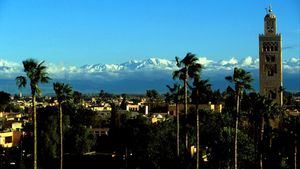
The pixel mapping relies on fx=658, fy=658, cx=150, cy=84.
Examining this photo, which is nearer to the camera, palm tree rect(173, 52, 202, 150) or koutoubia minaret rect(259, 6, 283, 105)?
palm tree rect(173, 52, 202, 150)

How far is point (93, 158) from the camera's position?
64875 millimetres

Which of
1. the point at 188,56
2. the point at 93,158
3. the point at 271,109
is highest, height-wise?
the point at 188,56

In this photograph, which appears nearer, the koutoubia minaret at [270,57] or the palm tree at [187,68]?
the palm tree at [187,68]

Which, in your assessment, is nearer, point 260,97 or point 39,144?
point 260,97

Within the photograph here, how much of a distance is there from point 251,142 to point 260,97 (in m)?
7.00

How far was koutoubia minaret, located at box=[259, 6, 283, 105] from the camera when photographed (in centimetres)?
10156

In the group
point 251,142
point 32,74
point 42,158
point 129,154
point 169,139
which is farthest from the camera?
point 129,154

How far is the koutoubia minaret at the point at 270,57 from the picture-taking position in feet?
→ 333

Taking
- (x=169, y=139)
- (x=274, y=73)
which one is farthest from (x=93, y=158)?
(x=274, y=73)

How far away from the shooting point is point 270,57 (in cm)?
10469

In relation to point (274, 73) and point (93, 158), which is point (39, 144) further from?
point (274, 73)

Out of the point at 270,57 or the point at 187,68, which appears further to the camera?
the point at 270,57

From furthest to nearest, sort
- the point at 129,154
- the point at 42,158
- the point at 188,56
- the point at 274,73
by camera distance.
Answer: the point at 274,73 → the point at 129,154 → the point at 42,158 → the point at 188,56

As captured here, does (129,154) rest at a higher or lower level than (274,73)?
lower
